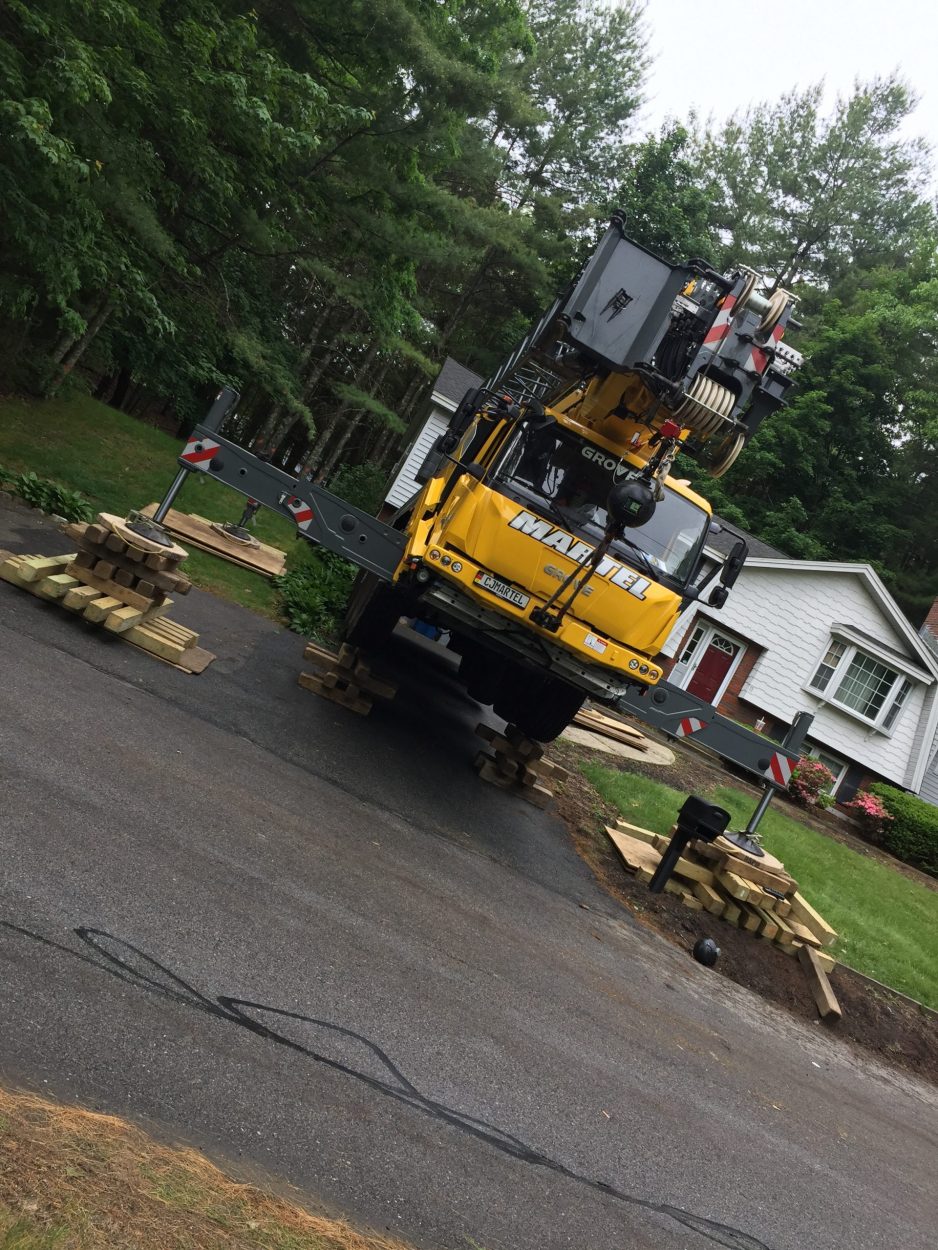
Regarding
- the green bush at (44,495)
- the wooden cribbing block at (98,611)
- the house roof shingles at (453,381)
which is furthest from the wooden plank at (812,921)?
the house roof shingles at (453,381)

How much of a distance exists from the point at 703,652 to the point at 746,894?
19057mm

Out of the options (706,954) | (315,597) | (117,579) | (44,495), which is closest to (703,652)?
(315,597)

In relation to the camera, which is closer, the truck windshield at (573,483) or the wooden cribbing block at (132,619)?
the wooden cribbing block at (132,619)

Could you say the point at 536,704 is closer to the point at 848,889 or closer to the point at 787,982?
the point at 787,982

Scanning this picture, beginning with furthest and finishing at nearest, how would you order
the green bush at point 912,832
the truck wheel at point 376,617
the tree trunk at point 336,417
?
the tree trunk at point 336,417 < the green bush at point 912,832 < the truck wheel at point 376,617

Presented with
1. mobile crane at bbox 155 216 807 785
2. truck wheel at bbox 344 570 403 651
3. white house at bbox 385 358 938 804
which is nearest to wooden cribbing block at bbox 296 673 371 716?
truck wheel at bbox 344 570 403 651

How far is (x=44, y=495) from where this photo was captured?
1182 centimetres

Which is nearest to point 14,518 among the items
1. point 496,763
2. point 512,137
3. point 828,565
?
point 496,763

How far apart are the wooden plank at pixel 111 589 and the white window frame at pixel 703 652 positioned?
20662 mm

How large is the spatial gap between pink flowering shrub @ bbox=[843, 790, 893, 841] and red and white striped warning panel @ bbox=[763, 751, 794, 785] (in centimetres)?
1383

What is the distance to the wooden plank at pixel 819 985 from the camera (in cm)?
800

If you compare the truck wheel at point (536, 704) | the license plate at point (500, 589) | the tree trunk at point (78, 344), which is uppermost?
the tree trunk at point (78, 344)

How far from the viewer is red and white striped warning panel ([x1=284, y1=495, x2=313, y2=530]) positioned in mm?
8594

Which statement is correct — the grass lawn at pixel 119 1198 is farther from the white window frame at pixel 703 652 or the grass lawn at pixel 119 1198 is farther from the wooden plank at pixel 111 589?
the white window frame at pixel 703 652
